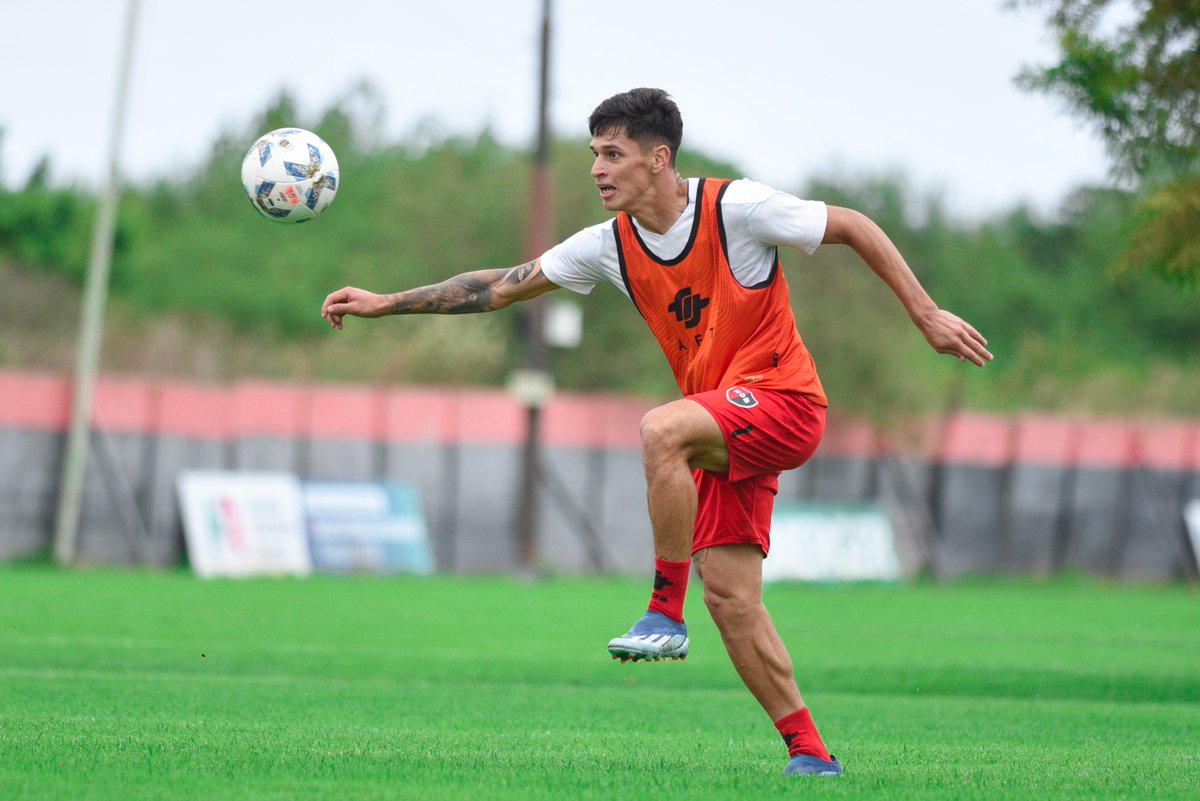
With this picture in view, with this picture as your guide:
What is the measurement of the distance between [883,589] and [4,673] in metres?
17.3

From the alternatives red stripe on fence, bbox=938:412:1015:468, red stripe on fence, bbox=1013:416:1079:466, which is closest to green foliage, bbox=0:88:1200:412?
red stripe on fence, bbox=938:412:1015:468

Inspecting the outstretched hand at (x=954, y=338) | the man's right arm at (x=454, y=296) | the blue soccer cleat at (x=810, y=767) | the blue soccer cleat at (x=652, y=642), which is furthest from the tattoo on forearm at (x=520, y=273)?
the blue soccer cleat at (x=810, y=767)

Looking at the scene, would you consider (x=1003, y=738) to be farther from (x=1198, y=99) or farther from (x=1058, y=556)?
(x=1058, y=556)

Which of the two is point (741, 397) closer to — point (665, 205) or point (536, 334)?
point (665, 205)

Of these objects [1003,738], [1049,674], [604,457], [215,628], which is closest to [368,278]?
[604,457]

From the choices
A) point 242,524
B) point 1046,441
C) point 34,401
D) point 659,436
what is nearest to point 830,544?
point 1046,441

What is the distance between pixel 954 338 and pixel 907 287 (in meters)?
0.28

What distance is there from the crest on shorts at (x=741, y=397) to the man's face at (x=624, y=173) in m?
0.87

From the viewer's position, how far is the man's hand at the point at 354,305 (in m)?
6.50

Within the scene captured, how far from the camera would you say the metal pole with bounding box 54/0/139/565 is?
21.2 meters

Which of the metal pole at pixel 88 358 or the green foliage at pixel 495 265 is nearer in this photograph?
the metal pole at pixel 88 358

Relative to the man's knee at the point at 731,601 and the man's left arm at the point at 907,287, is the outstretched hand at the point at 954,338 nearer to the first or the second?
the man's left arm at the point at 907,287

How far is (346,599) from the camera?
693 inches

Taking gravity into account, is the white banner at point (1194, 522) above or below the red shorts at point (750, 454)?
below
